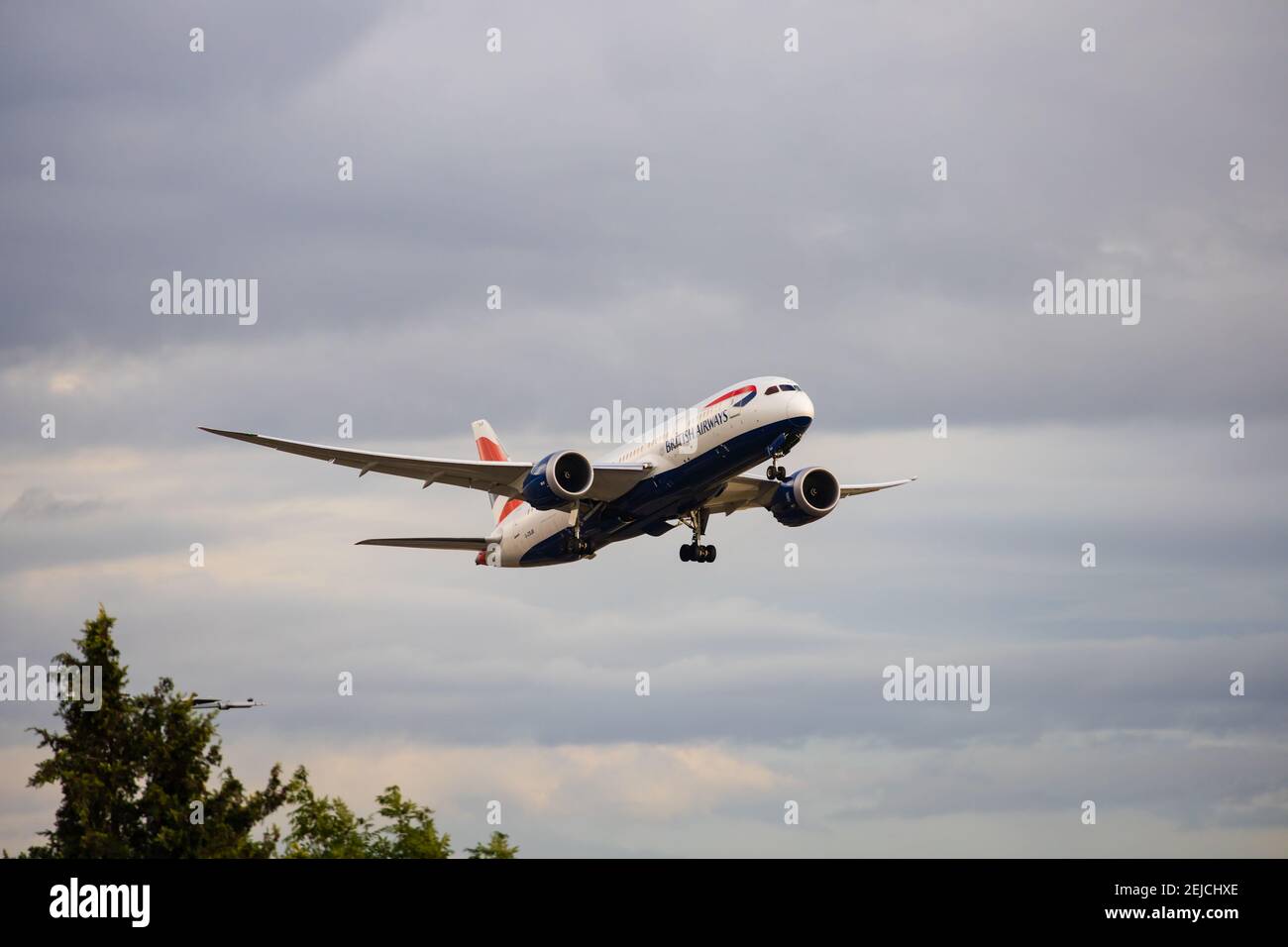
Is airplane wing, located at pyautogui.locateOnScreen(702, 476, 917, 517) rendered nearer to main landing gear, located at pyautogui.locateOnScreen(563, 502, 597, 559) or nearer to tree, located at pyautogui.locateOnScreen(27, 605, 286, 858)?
main landing gear, located at pyautogui.locateOnScreen(563, 502, 597, 559)

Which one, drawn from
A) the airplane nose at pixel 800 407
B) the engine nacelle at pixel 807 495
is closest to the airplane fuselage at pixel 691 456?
the airplane nose at pixel 800 407

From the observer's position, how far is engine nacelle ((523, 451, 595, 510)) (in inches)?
2260

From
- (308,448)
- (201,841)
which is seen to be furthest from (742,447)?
(201,841)

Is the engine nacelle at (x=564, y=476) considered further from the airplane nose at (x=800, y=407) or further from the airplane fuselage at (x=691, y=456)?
the airplane nose at (x=800, y=407)

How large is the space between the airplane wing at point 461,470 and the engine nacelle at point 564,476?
2.17 feet

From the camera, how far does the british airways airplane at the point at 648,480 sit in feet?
179

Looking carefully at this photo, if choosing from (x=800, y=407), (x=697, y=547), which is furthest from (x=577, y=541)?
→ (x=800, y=407)

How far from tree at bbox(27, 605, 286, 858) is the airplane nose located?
86.9 ft

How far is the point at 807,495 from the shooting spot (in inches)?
2500

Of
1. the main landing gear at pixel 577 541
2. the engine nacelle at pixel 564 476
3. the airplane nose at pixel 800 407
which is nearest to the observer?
the airplane nose at pixel 800 407
